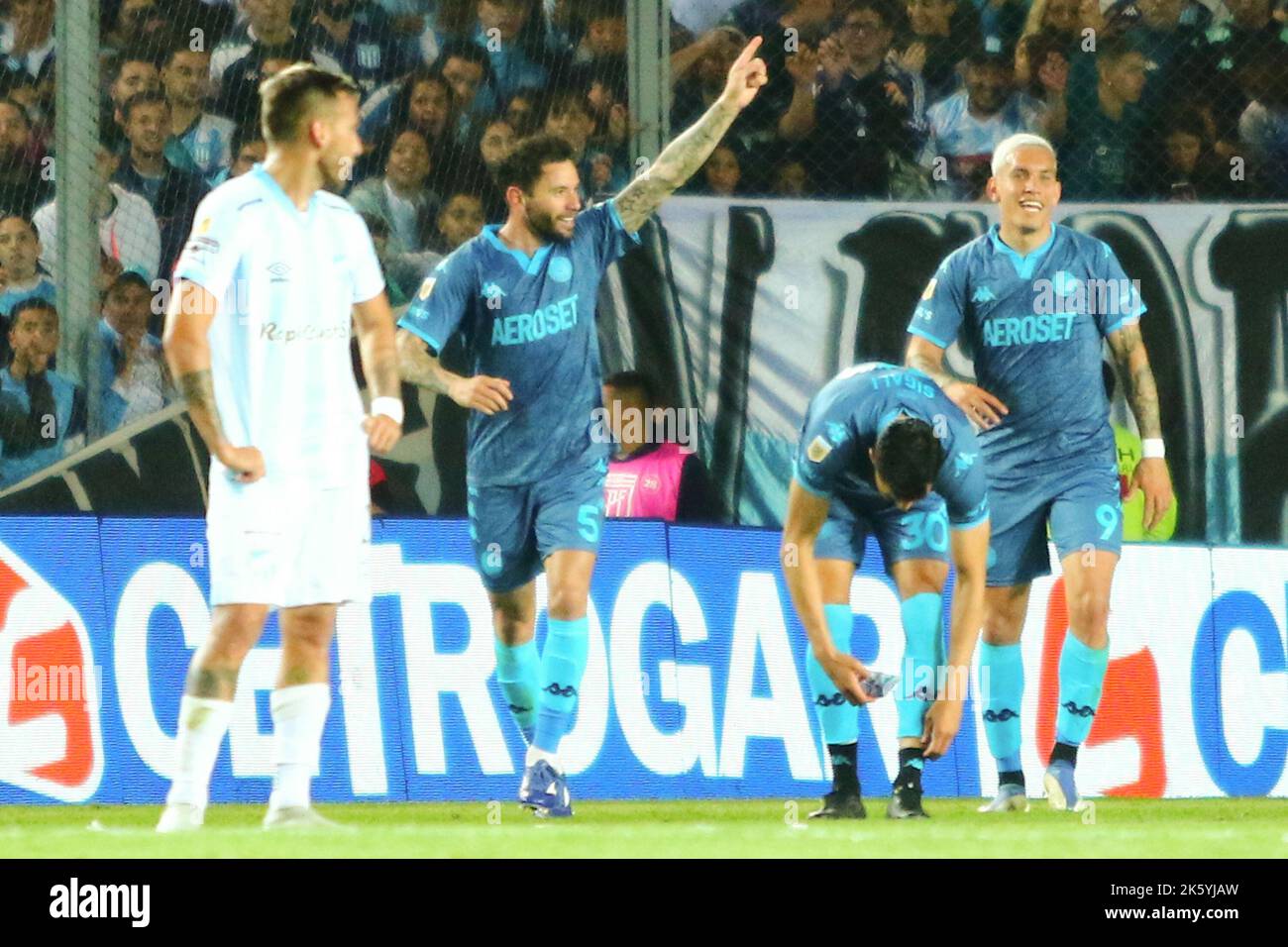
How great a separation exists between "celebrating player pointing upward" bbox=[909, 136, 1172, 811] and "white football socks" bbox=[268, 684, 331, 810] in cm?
279

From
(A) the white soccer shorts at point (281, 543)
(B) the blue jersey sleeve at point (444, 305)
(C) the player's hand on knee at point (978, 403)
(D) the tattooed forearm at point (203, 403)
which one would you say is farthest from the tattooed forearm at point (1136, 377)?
(D) the tattooed forearm at point (203, 403)

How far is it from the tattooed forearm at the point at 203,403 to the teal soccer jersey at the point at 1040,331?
312 cm

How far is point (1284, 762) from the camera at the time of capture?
9.68 metres

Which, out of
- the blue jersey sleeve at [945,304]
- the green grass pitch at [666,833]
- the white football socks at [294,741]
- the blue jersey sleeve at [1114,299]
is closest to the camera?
the green grass pitch at [666,833]

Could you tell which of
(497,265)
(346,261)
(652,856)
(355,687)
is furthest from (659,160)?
(652,856)

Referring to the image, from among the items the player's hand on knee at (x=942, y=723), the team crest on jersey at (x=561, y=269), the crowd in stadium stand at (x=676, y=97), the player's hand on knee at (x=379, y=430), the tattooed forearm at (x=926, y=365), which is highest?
the crowd in stadium stand at (x=676, y=97)

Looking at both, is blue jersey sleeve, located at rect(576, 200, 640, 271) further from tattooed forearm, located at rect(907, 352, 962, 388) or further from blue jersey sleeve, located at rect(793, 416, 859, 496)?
tattooed forearm, located at rect(907, 352, 962, 388)

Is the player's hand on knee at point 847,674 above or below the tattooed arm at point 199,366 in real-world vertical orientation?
below

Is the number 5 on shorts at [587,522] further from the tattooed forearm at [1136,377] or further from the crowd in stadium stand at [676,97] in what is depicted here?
the tattooed forearm at [1136,377]

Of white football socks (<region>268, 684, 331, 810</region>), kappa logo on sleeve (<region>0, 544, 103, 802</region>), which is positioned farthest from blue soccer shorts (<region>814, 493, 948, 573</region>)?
kappa logo on sleeve (<region>0, 544, 103, 802</region>)

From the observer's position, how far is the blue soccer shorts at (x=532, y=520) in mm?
8680

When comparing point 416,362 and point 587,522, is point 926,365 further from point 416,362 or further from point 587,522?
point 416,362

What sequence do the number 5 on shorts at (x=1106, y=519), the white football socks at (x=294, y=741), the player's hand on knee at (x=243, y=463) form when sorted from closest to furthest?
the player's hand on knee at (x=243, y=463) < the white football socks at (x=294, y=741) < the number 5 on shorts at (x=1106, y=519)

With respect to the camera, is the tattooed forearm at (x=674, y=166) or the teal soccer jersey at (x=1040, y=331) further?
the teal soccer jersey at (x=1040, y=331)
